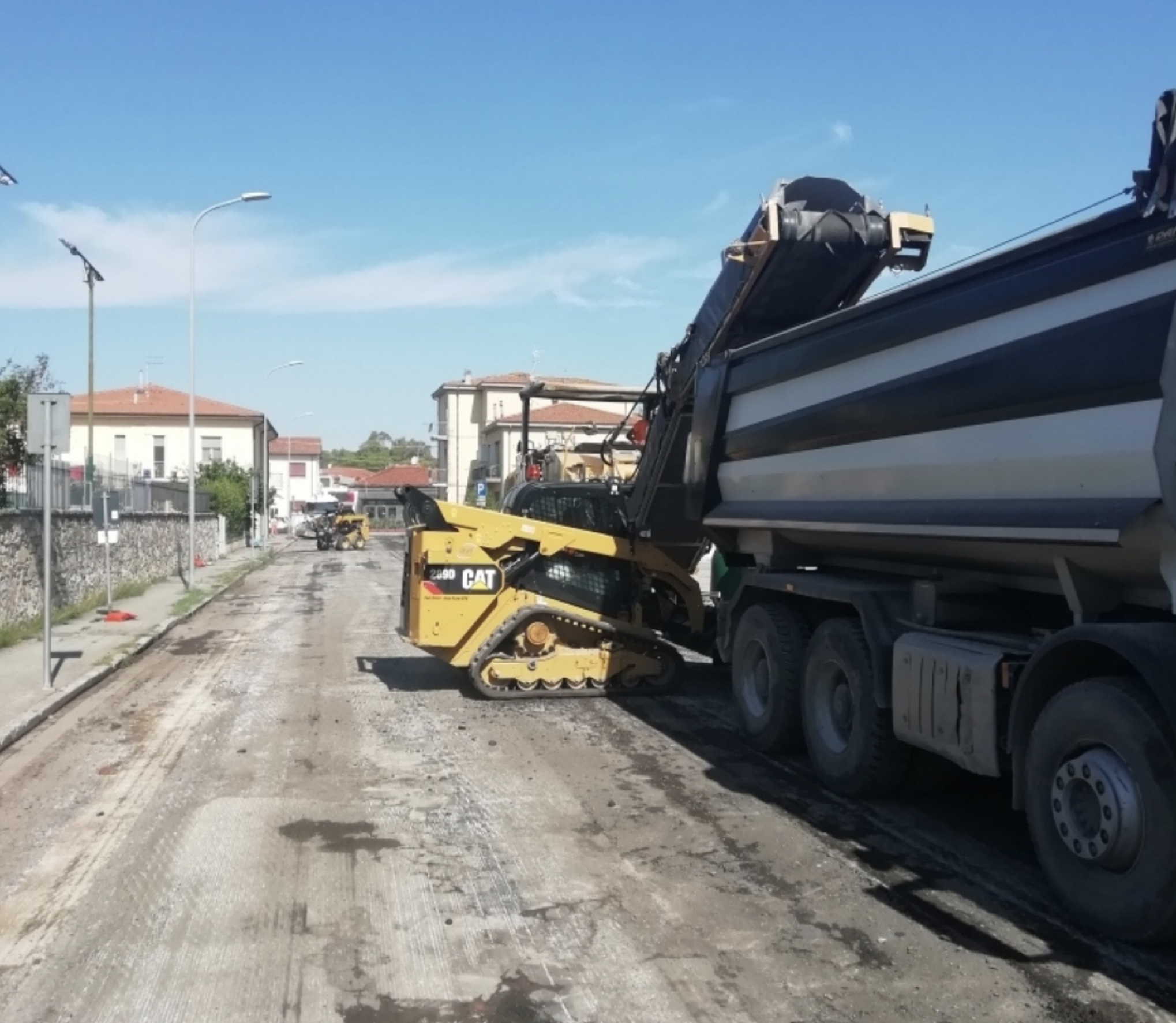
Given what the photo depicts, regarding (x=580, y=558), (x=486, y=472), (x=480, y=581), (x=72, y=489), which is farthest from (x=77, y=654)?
(x=486, y=472)

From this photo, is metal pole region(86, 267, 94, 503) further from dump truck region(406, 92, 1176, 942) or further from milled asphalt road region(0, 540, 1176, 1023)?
dump truck region(406, 92, 1176, 942)

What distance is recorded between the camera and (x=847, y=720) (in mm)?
7504

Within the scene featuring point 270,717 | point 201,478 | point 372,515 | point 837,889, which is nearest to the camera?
point 837,889

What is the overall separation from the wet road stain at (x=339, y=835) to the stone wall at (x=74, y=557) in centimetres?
1096

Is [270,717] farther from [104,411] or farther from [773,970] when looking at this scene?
[104,411]

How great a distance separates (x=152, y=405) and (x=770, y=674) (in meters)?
69.7

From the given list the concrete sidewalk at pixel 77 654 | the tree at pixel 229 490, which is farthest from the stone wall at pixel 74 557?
the tree at pixel 229 490

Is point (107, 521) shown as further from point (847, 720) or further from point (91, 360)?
point (91, 360)

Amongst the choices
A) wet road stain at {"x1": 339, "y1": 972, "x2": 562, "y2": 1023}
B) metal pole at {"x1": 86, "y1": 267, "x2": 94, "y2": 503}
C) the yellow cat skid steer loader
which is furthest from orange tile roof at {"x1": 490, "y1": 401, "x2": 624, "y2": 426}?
wet road stain at {"x1": 339, "y1": 972, "x2": 562, "y2": 1023}

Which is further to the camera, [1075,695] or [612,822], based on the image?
[612,822]

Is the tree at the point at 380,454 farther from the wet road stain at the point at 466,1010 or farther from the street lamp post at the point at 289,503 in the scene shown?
the wet road stain at the point at 466,1010

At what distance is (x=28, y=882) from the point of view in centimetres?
579

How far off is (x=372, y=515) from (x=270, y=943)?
321 ft

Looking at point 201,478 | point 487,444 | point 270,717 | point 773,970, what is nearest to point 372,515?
point 487,444
